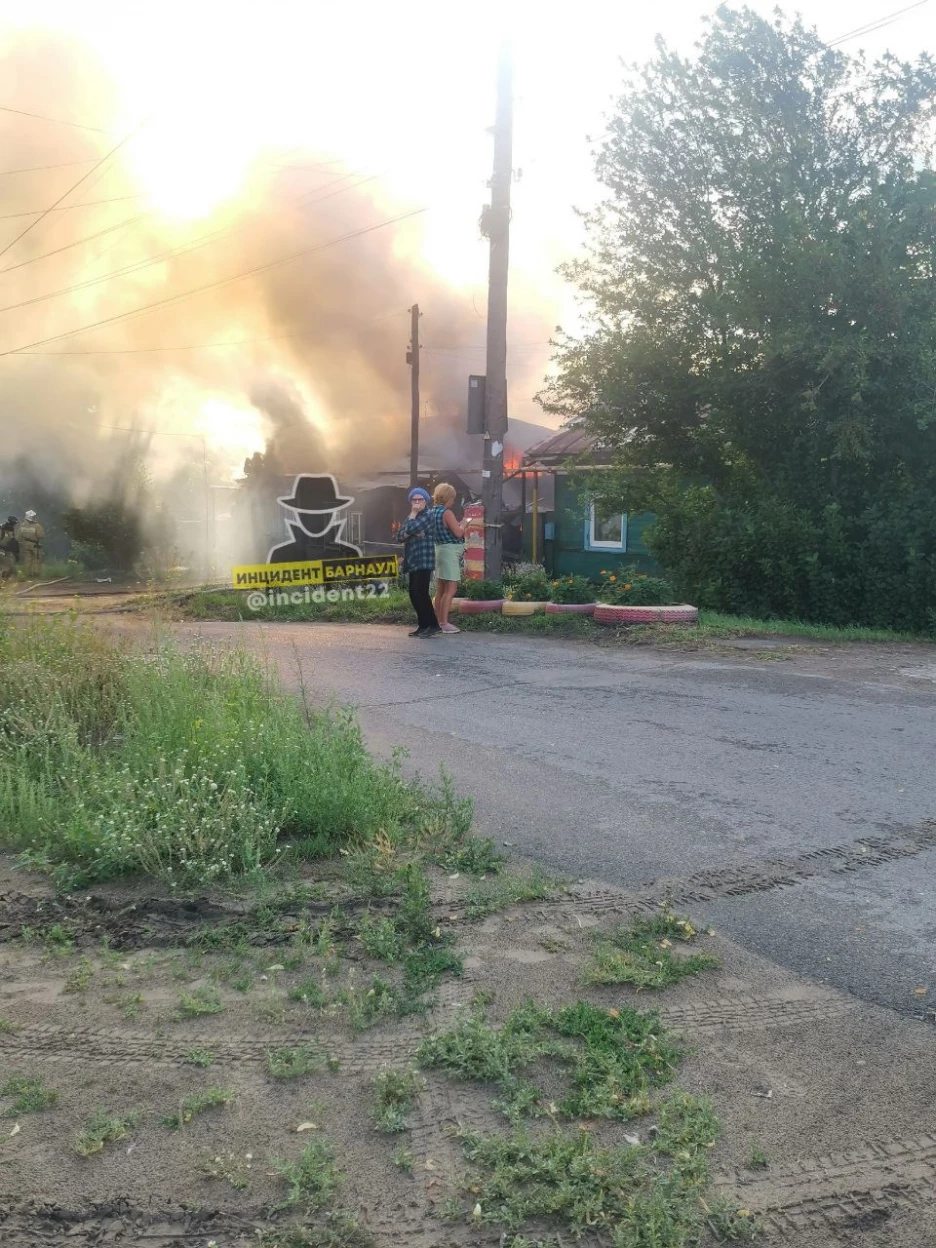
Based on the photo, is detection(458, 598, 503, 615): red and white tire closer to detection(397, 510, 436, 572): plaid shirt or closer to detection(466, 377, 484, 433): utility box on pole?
detection(397, 510, 436, 572): plaid shirt

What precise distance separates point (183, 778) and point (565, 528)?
59.0ft

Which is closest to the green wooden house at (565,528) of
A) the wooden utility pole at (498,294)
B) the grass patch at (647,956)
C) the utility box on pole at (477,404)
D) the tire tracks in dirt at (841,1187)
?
the wooden utility pole at (498,294)

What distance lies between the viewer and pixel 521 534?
23.3 meters

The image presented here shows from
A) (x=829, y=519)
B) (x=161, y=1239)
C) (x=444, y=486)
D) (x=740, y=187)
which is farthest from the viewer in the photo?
(x=740, y=187)

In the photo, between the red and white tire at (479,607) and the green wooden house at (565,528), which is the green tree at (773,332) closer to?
the red and white tire at (479,607)

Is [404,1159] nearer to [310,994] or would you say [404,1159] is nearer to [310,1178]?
[310,1178]

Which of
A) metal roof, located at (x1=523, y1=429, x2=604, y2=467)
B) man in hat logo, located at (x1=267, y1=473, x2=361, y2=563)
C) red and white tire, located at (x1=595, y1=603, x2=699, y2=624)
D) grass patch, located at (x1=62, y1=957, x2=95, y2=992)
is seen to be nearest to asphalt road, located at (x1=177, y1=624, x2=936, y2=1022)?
red and white tire, located at (x1=595, y1=603, x2=699, y2=624)

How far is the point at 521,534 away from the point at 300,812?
62.7ft

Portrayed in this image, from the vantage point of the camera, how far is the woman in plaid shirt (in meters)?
10.9

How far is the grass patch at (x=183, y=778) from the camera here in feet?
13.8

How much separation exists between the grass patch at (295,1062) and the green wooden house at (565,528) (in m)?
16.9

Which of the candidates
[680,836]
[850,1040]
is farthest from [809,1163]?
[680,836]

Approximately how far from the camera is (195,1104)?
2.54 m

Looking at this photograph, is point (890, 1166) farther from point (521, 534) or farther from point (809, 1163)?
point (521, 534)
